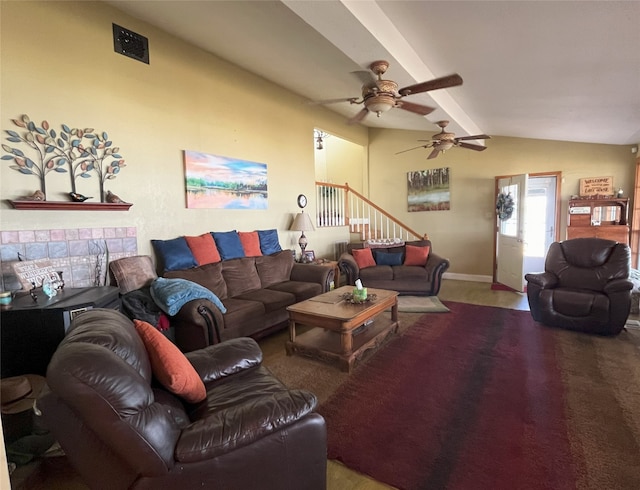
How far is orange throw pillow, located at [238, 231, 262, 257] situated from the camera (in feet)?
14.1

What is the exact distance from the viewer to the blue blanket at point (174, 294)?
278 centimetres

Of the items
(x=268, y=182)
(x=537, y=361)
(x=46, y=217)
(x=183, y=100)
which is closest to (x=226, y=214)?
(x=268, y=182)

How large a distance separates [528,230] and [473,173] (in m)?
1.46

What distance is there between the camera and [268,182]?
490cm

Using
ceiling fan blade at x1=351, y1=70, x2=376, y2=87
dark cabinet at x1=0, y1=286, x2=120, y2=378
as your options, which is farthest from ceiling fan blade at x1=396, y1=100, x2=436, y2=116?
dark cabinet at x1=0, y1=286, x2=120, y2=378

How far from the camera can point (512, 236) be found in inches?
222

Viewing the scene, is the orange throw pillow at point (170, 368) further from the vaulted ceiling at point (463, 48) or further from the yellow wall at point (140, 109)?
the vaulted ceiling at point (463, 48)

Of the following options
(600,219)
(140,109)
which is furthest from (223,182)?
(600,219)

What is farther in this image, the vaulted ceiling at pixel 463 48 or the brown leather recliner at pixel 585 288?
the brown leather recliner at pixel 585 288

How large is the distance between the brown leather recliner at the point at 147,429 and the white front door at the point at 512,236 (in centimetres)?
527

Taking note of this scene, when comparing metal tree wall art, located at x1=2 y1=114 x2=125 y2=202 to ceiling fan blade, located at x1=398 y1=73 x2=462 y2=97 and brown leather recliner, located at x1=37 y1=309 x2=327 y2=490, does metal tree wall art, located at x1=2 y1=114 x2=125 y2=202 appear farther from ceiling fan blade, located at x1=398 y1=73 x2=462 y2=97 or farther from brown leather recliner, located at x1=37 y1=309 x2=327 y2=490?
ceiling fan blade, located at x1=398 y1=73 x2=462 y2=97

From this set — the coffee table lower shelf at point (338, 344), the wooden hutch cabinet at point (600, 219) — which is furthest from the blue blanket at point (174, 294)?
the wooden hutch cabinet at point (600, 219)

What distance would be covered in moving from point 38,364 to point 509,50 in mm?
4230

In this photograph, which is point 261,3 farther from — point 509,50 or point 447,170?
point 447,170
